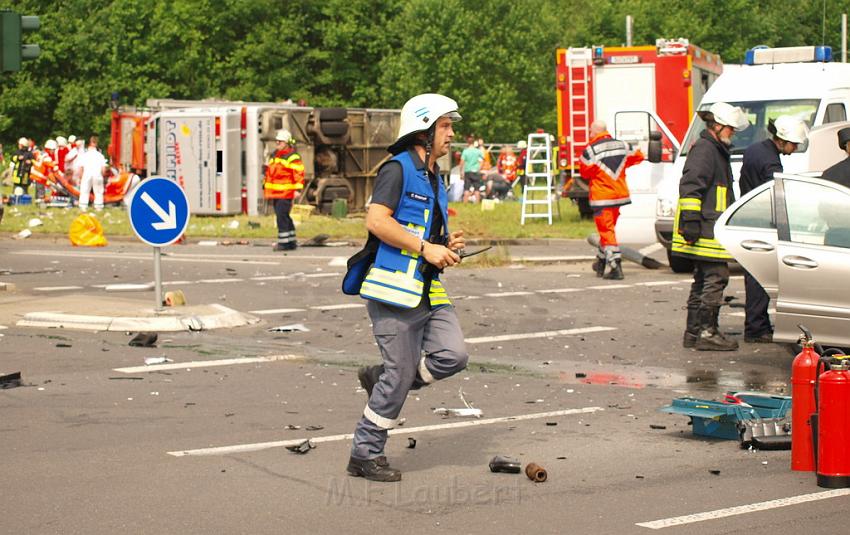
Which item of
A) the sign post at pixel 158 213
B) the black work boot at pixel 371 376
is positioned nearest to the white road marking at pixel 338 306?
the sign post at pixel 158 213

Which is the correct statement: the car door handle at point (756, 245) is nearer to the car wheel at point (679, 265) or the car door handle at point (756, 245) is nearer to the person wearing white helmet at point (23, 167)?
the car wheel at point (679, 265)

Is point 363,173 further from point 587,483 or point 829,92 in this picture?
Answer: point 587,483

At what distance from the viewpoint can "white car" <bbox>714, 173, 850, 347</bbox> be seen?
1020cm

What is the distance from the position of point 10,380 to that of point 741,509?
5720 mm

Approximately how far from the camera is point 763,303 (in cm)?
1269

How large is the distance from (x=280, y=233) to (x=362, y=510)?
16.6 metres

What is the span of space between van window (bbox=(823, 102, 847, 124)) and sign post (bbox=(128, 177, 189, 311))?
8.73 meters

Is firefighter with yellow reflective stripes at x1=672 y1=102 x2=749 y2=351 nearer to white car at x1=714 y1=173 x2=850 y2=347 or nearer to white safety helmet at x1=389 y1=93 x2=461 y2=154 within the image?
white car at x1=714 y1=173 x2=850 y2=347

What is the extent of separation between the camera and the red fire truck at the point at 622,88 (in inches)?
1046

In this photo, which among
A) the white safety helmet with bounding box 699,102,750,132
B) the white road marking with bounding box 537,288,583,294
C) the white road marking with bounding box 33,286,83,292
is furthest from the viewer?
the white road marking with bounding box 33,286,83,292

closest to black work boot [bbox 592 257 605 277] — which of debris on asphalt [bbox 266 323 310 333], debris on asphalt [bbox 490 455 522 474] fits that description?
debris on asphalt [bbox 266 323 310 333]

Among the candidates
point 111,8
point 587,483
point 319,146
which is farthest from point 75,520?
point 111,8

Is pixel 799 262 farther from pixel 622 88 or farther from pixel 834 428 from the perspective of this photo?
pixel 622 88

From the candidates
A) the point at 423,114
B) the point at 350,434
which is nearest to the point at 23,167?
the point at 350,434
